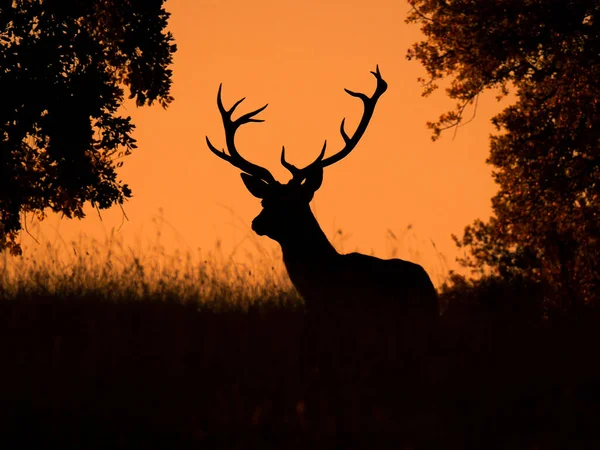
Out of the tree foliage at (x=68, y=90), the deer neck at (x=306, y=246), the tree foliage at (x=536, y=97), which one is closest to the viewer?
the deer neck at (x=306, y=246)

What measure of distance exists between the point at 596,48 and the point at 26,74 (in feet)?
33.2

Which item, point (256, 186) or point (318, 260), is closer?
point (318, 260)

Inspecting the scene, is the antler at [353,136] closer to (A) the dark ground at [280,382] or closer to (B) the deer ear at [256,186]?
(B) the deer ear at [256,186]

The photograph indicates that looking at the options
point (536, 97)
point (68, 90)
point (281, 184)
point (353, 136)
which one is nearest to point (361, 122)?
point (353, 136)

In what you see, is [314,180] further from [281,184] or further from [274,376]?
[274,376]

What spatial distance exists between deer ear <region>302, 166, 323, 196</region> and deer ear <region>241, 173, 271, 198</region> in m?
0.42

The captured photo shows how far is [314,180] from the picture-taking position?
9.87m

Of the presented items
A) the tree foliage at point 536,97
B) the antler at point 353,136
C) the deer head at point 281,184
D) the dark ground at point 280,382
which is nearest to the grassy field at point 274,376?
the dark ground at point 280,382

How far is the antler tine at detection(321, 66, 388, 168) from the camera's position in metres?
10.2

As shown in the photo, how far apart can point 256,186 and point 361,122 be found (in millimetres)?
1703

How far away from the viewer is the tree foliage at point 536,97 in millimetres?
17391

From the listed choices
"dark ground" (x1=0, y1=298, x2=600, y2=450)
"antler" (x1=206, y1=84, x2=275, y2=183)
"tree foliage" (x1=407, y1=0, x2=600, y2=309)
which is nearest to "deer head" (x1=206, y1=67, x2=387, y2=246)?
"antler" (x1=206, y1=84, x2=275, y2=183)

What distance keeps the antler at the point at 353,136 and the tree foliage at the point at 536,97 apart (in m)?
7.29

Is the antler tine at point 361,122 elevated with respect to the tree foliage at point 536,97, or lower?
lower
